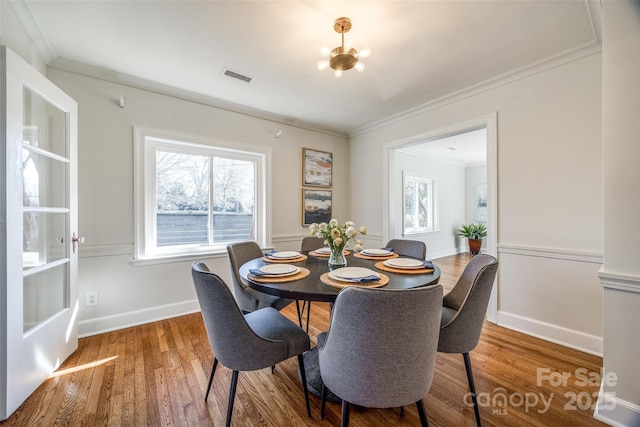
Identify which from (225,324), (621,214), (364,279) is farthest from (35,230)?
(621,214)

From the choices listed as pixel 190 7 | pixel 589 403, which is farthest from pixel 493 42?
pixel 589 403

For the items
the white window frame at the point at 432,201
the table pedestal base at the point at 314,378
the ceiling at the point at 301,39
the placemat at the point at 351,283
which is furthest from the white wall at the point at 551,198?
the white window frame at the point at 432,201

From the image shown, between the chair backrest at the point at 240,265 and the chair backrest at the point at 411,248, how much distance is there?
1329mm

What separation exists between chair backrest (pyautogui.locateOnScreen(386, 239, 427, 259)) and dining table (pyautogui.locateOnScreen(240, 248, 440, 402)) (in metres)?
0.37

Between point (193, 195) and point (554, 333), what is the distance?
12.6ft

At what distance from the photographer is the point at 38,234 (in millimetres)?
1811

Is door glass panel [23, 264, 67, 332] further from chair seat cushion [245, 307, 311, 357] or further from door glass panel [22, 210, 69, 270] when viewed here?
chair seat cushion [245, 307, 311, 357]

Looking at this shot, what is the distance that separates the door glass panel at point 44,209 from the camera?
66.1 inches

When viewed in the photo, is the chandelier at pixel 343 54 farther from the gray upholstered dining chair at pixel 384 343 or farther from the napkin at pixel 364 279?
the gray upholstered dining chair at pixel 384 343

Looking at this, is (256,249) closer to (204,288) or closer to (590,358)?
(204,288)

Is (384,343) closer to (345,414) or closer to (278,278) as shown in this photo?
(345,414)

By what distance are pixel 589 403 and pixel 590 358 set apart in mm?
672

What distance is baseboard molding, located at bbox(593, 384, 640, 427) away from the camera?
51.9 inches

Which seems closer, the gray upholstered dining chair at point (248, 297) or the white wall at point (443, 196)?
the gray upholstered dining chair at point (248, 297)
